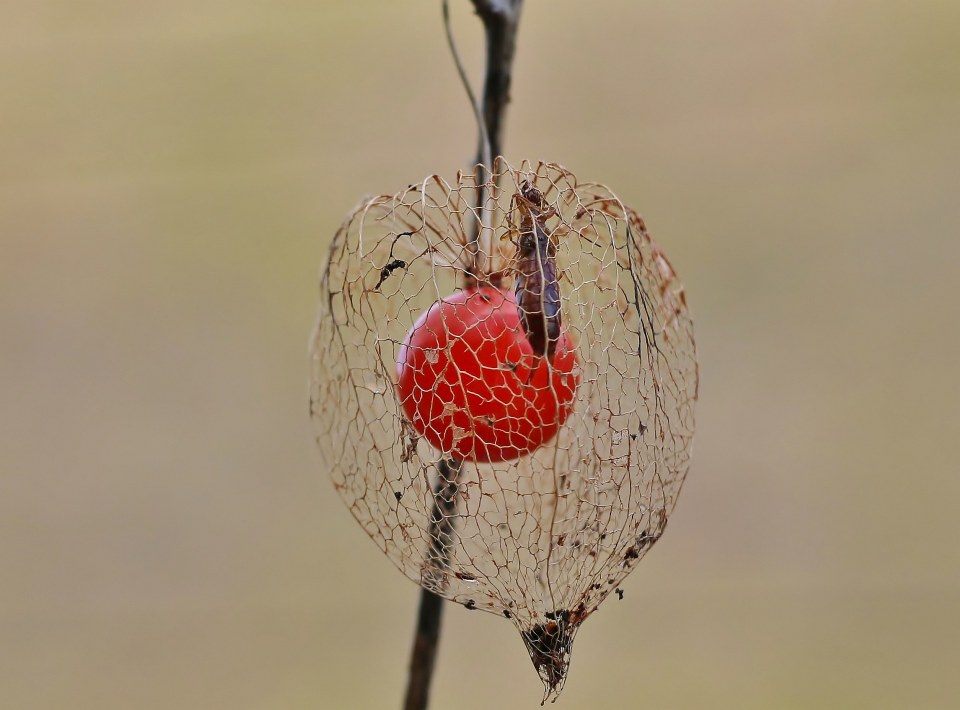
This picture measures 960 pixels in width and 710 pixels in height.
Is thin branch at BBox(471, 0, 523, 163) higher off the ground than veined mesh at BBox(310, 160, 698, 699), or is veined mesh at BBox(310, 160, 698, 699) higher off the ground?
thin branch at BBox(471, 0, 523, 163)

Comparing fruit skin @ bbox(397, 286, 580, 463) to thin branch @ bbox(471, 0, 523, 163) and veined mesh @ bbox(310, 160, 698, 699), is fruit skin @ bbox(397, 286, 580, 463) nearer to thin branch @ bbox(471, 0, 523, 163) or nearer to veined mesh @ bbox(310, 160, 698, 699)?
veined mesh @ bbox(310, 160, 698, 699)

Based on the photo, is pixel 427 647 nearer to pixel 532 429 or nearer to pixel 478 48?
pixel 532 429

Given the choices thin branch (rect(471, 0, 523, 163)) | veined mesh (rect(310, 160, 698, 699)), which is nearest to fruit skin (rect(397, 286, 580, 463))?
veined mesh (rect(310, 160, 698, 699))

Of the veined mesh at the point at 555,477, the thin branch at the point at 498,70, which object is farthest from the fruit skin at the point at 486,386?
the thin branch at the point at 498,70

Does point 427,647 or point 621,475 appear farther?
point 427,647

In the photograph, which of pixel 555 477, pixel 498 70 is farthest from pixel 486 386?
pixel 498 70

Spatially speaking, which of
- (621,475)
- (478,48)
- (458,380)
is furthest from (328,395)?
(478,48)

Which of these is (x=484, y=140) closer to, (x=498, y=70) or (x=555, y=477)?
(x=498, y=70)
